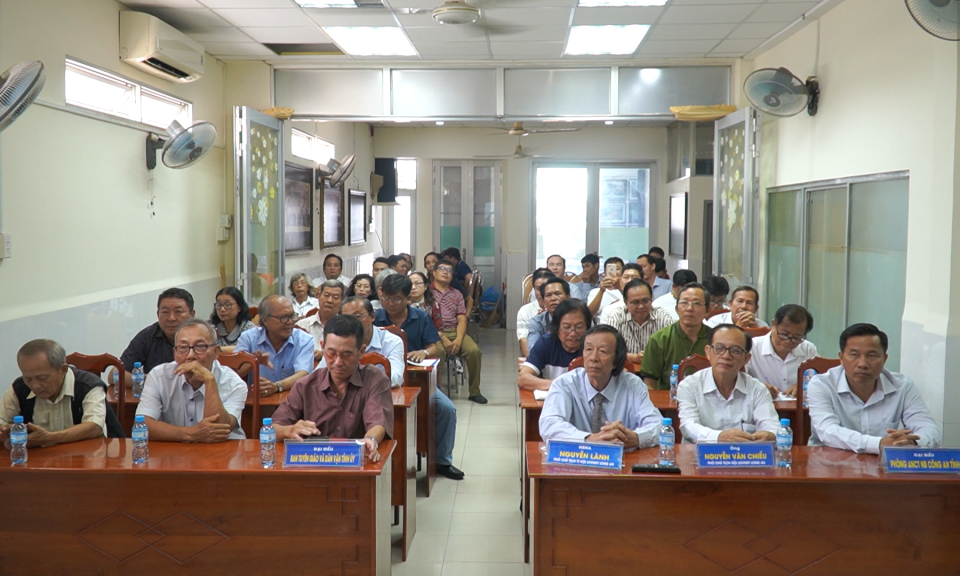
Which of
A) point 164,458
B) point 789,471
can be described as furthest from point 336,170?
point 789,471

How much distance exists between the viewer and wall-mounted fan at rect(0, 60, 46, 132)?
346 cm

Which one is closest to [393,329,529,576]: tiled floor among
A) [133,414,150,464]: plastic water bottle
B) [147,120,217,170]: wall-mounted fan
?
[133,414,150,464]: plastic water bottle

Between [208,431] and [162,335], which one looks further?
[162,335]

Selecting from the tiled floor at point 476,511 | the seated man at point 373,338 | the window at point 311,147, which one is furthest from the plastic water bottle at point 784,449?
the window at point 311,147

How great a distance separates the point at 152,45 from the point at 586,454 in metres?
4.47

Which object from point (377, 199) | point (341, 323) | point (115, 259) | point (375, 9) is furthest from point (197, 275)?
point (377, 199)

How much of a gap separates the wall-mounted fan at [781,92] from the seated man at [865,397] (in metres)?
3.19

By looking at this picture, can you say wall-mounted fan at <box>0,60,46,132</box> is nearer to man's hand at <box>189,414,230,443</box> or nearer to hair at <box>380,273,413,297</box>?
man's hand at <box>189,414,230,443</box>

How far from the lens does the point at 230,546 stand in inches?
112

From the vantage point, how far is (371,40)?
276 inches

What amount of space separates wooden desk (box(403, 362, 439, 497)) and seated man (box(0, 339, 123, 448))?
1899 mm

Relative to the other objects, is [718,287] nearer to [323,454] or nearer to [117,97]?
[323,454]

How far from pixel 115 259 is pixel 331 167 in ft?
15.3

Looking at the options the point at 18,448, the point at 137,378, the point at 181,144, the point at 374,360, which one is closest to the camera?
the point at 18,448
